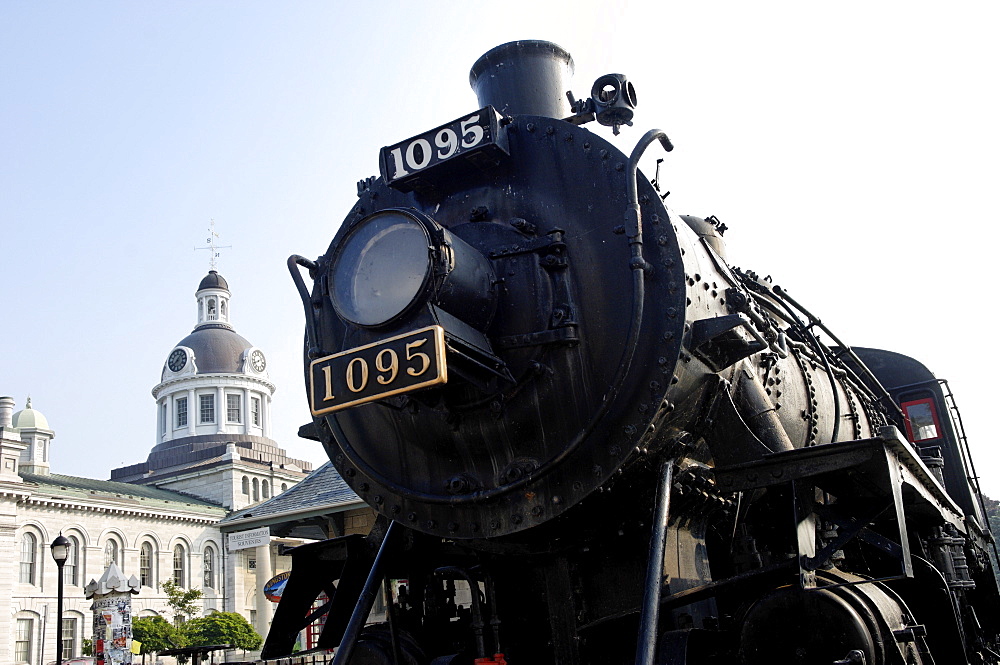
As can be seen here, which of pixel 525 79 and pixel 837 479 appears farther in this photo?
pixel 525 79

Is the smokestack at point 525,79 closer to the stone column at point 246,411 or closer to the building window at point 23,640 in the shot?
the building window at point 23,640

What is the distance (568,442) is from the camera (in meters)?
3.48

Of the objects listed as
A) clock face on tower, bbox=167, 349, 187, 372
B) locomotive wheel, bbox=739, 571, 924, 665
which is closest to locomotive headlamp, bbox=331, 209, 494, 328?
locomotive wheel, bbox=739, 571, 924, 665

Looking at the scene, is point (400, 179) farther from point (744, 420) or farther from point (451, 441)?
point (744, 420)

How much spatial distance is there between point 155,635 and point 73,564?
9.18 m

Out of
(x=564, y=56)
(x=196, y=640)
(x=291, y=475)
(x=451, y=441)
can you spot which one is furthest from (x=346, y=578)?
(x=291, y=475)

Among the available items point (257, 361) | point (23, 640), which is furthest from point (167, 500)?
point (257, 361)

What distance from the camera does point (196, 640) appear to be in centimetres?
3806

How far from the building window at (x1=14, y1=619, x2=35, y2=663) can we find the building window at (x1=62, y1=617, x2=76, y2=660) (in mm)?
1437

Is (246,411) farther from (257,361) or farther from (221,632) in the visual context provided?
(221,632)

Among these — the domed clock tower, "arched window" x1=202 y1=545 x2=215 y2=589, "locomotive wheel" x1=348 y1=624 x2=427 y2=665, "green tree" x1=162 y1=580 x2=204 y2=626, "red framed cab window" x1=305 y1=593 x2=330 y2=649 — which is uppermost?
the domed clock tower

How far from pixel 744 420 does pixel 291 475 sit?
63.5 metres

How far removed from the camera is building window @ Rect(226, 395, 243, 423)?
216 ft

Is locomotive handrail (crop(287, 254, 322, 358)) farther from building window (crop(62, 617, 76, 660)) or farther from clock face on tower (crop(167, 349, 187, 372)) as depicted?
clock face on tower (crop(167, 349, 187, 372))
